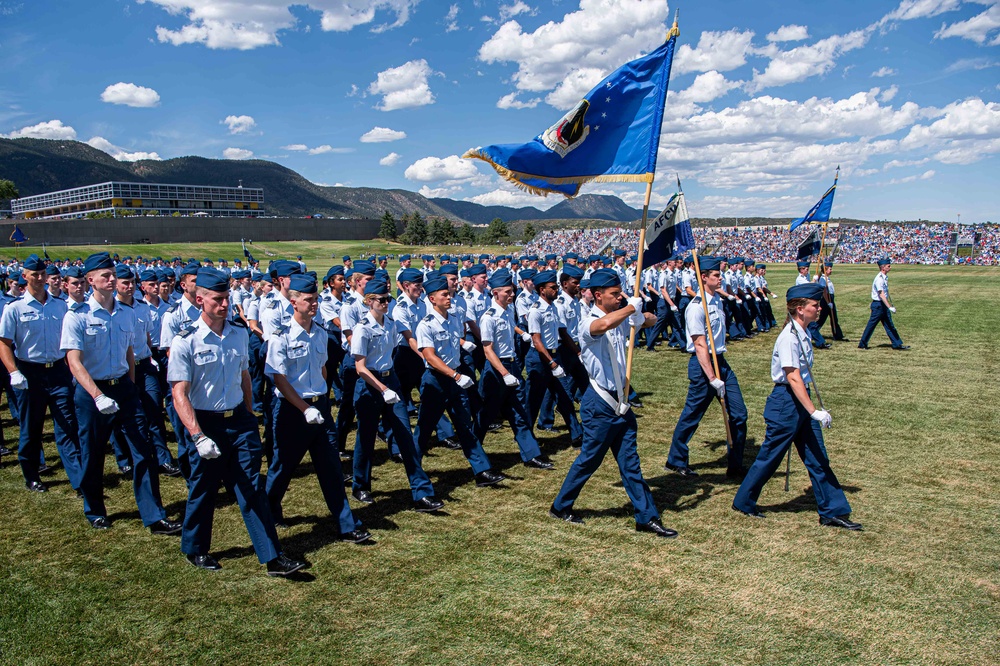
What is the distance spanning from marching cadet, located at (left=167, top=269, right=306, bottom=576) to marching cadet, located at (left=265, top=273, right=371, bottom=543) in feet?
1.17

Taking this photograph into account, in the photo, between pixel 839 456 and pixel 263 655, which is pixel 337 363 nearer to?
pixel 263 655

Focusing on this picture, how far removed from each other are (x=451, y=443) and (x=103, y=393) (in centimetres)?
415

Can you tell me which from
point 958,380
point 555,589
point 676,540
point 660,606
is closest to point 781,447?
point 676,540

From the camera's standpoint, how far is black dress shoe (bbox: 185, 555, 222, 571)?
4.97 meters

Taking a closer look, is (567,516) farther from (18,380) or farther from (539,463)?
(18,380)

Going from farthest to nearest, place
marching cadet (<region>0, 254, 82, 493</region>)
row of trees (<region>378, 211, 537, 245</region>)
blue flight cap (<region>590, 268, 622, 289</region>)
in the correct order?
row of trees (<region>378, 211, 537, 245</region>), marching cadet (<region>0, 254, 82, 493</region>), blue flight cap (<region>590, 268, 622, 289</region>)

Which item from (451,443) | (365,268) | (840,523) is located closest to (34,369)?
(365,268)

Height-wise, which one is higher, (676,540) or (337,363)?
(337,363)

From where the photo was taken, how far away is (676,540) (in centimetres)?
539

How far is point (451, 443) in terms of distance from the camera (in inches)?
334

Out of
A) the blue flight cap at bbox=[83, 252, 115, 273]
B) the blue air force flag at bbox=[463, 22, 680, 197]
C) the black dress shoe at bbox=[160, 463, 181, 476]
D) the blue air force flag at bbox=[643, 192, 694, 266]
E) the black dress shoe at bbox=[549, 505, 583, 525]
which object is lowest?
the black dress shoe at bbox=[160, 463, 181, 476]

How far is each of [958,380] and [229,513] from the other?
1236cm

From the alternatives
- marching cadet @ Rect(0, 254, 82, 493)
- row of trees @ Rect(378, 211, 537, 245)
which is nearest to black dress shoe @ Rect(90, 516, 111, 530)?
marching cadet @ Rect(0, 254, 82, 493)

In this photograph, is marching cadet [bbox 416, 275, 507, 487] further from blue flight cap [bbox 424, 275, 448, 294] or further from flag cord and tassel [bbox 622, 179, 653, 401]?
flag cord and tassel [bbox 622, 179, 653, 401]
